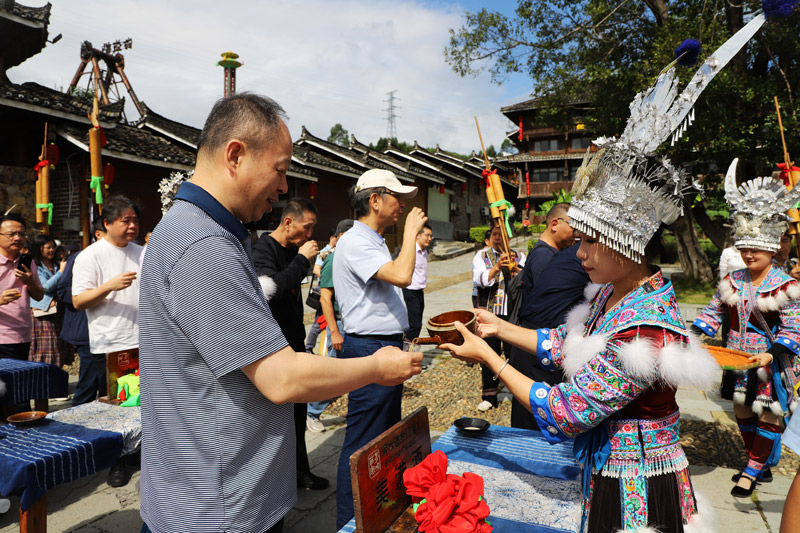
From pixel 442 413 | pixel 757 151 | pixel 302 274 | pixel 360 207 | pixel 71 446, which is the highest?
pixel 757 151

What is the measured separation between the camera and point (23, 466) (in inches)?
89.5

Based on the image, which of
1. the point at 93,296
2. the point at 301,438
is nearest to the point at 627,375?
the point at 301,438

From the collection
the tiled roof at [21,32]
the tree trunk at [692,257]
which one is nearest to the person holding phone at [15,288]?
the tiled roof at [21,32]

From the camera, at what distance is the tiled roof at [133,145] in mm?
9594

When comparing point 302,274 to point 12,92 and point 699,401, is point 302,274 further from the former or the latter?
point 12,92

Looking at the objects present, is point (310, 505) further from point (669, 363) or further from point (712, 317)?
point (712, 317)

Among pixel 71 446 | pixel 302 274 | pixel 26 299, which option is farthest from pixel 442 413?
pixel 26 299

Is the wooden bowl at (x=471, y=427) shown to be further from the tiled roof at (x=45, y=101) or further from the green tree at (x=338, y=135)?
the green tree at (x=338, y=135)

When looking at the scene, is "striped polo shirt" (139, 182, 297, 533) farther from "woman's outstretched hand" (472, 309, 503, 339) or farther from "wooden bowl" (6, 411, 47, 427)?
"wooden bowl" (6, 411, 47, 427)

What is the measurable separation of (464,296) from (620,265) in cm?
1204

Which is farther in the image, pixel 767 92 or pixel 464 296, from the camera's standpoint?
pixel 464 296

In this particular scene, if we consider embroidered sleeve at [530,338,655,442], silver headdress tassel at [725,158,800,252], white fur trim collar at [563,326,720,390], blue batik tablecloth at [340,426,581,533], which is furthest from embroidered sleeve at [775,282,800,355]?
embroidered sleeve at [530,338,655,442]

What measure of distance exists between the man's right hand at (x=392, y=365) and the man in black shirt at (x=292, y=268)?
1805 mm

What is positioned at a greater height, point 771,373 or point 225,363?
point 225,363
